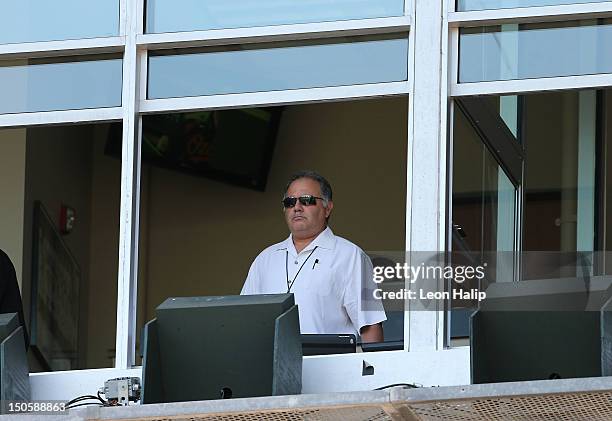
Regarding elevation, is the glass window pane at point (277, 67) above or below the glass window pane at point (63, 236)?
above

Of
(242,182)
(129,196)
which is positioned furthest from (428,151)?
(242,182)

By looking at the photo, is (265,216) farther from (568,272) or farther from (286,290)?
(568,272)

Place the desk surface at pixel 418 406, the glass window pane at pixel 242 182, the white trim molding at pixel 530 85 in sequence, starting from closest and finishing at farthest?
the desk surface at pixel 418 406, the white trim molding at pixel 530 85, the glass window pane at pixel 242 182

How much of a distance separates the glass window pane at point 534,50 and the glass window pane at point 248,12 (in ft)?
1.22

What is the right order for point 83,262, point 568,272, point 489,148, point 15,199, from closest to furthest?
point 568,272, point 489,148, point 15,199, point 83,262

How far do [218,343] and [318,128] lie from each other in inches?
249

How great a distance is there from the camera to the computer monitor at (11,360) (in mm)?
6082

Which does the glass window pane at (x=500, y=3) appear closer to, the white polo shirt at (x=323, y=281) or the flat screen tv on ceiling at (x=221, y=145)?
the white polo shirt at (x=323, y=281)

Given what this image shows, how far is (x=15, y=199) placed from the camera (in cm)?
1002

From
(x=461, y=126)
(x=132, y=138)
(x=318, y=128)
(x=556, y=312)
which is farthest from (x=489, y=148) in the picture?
(x=318, y=128)

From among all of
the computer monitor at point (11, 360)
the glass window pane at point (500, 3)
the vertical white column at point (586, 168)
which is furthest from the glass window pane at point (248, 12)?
the vertical white column at point (586, 168)

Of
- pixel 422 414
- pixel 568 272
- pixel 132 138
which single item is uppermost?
pixel 132 138

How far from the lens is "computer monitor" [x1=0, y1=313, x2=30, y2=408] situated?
20.0ft

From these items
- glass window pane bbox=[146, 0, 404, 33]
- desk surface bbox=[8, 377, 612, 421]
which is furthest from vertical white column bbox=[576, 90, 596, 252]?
desk surface bbox=[8, 377, 612, 421]
